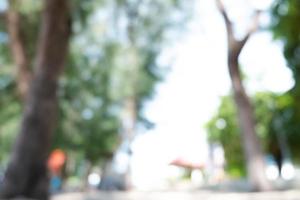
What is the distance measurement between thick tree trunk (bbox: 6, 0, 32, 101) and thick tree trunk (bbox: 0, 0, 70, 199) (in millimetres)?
4863

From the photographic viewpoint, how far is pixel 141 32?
63.1 feet

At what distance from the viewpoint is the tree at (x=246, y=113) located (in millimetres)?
10516

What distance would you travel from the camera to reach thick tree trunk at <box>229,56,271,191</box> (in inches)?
413

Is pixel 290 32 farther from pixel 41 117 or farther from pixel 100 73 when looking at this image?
pixel 100 73

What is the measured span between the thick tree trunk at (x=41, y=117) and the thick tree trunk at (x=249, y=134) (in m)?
4.06

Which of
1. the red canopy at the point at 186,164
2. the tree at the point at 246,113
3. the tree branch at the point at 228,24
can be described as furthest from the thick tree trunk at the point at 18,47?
the red canopy at the point at 186,164

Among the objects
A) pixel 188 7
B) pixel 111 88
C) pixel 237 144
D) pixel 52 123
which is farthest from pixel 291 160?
pixel 52 123

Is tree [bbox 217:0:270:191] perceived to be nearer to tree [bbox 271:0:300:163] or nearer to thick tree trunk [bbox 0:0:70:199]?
tree [bbox 271:0:300:163]

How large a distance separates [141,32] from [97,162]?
497 inches

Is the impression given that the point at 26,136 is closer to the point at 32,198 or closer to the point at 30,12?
the point at 32,198

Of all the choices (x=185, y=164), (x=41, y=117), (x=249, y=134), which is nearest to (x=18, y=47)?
(x=41, y=117)

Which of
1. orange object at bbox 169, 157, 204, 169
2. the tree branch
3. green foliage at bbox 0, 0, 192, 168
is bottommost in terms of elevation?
the tree branch

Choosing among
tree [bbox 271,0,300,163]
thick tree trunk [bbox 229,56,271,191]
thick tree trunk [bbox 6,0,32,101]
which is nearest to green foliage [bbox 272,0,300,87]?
tree [bbox 271,0,300,163]

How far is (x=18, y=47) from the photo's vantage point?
1379 centimetres
